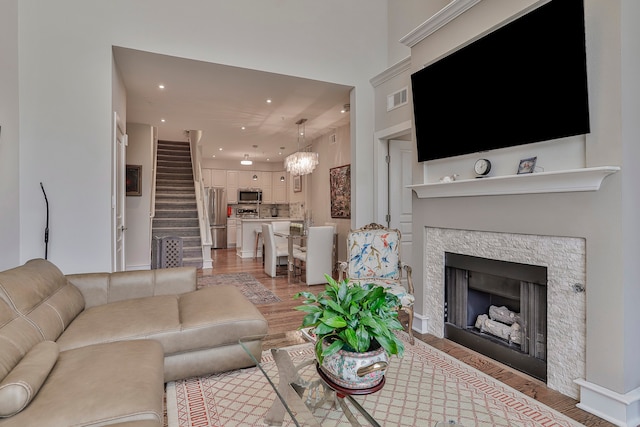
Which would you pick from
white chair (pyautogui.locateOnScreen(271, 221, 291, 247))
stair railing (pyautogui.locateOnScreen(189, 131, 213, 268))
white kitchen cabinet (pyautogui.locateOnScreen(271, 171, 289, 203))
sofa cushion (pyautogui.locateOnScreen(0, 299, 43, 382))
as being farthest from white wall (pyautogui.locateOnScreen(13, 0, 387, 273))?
white kitchen cabinet (pyautogui.locateOnScreen(271, 171, 289, 203))

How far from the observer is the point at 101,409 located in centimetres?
129

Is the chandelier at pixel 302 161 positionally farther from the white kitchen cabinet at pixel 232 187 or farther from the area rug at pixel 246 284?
the white kitchen cabinet at pixel 232 187

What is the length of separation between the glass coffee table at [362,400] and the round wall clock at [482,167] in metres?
1.70

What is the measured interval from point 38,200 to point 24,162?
0.36 meters

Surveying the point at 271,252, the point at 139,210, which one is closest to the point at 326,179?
the point at 271,252

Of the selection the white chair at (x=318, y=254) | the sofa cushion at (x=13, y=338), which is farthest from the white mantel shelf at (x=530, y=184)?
the sofa cushion at (x=13, y=338)

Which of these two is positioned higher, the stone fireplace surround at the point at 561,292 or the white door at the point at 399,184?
the white door at the point at 399,184

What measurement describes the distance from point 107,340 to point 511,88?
314 centimetres

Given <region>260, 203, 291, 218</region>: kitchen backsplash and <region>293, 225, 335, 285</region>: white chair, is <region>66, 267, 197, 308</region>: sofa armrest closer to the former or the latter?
<region>293, 225, 335, 285</region>: white chair

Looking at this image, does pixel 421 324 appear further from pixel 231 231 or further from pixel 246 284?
pixel 231 231

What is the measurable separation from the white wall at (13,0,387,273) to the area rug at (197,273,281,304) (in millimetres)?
1929

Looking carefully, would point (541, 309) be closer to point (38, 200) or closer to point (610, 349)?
point (610, 349)

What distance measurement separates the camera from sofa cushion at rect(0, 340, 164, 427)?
4.07ft

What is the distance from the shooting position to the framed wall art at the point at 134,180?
6334mm
